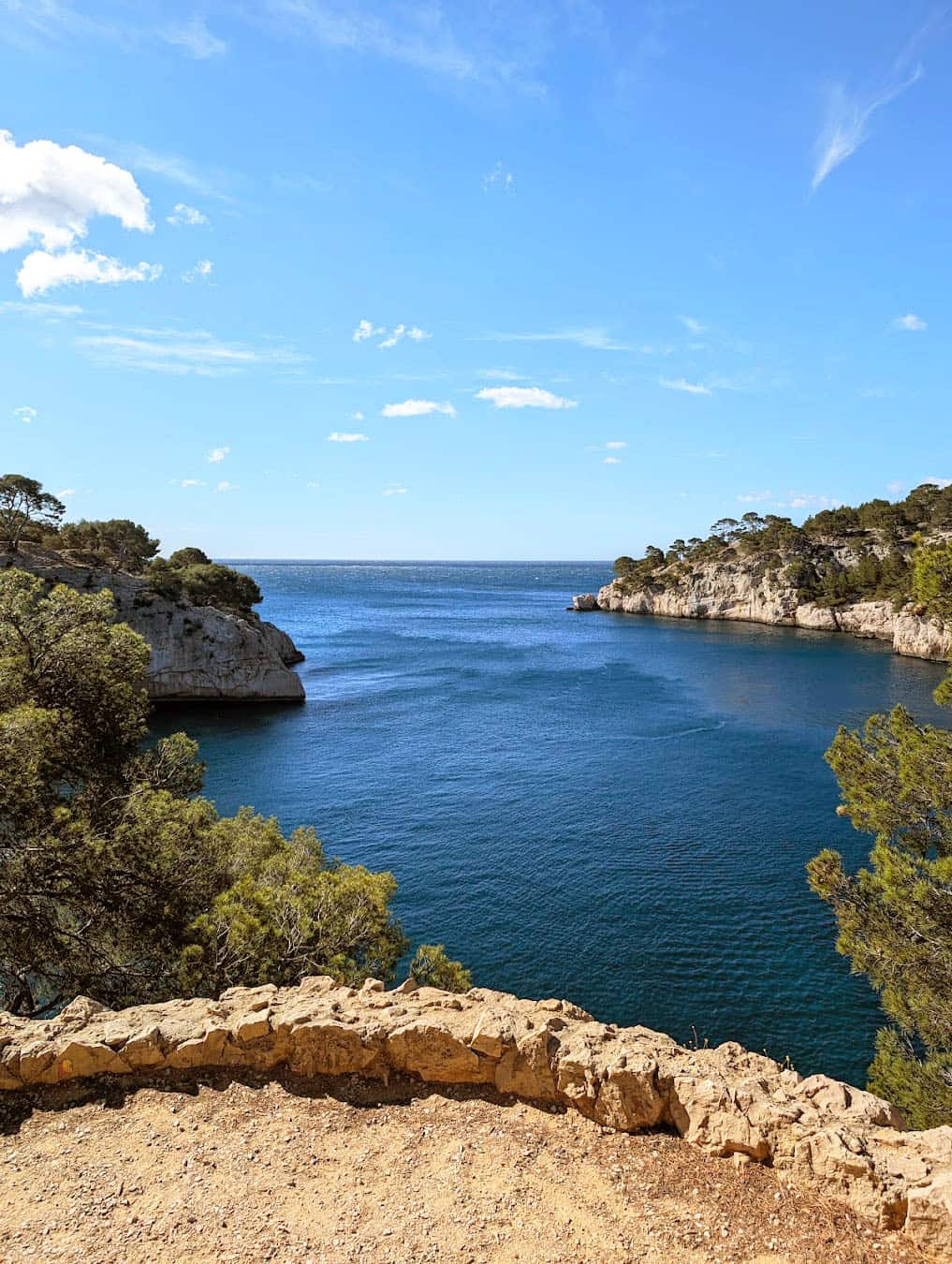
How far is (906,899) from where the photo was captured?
14156mm

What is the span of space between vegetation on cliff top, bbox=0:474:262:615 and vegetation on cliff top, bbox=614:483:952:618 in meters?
92.0

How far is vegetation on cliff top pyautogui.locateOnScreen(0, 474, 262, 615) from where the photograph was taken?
68938 millimetres

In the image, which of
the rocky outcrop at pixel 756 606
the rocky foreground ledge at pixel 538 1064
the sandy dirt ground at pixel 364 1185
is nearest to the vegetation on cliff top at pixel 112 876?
the rocky foreground ledge at pixel 538 1064

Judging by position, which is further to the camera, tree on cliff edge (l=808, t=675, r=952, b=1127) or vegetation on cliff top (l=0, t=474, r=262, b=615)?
vegetation on cliff top (l=0, t=474, r=262, b=615)

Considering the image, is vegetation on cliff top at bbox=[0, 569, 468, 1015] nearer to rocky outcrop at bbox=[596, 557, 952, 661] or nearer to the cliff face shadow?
the cliff face shadow

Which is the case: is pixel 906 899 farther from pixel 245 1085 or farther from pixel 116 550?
pixel 116 550

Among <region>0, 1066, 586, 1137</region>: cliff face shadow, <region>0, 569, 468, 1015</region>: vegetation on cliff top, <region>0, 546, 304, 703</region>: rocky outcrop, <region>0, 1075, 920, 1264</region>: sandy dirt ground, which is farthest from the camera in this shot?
<region>0, 546, 304, 703</region>: rocky outcrop

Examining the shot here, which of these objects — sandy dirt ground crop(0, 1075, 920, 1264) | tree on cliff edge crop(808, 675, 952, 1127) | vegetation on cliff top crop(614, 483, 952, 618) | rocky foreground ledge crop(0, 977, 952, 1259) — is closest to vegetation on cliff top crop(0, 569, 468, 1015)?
rocky foreground ledge crop(0, 977, 952, 1259)

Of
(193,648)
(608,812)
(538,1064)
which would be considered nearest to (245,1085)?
(538,1064)

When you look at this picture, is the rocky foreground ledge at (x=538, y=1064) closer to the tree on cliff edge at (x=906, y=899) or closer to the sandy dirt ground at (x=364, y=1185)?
the sandy dirt ground at (x=364, y=1185)

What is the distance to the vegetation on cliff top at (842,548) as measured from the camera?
11456 cm

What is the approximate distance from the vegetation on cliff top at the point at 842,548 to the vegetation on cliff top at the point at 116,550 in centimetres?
9198

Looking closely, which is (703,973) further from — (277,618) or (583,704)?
(277,618)

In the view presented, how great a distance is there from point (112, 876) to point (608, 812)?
29.5m
